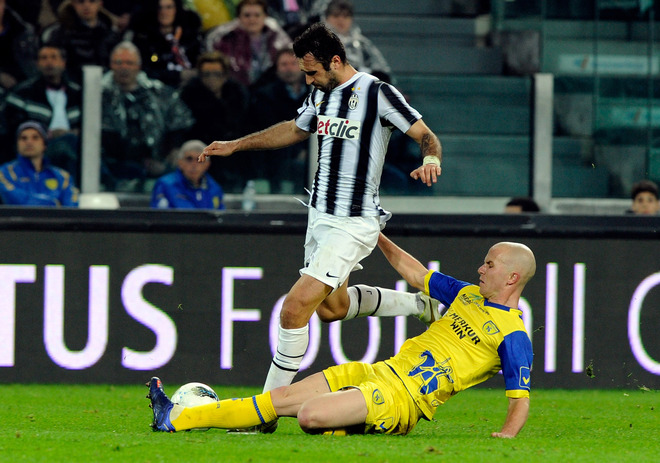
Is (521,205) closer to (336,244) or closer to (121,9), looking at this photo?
(336,244)

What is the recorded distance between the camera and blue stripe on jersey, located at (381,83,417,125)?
586cm

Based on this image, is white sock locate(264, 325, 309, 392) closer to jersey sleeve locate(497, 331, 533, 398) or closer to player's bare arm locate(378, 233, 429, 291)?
player's bare arm locate(378, 233, 429, 291)

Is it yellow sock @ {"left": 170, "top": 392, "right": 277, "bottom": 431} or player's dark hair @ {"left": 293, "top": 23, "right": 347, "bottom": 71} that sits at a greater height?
player's dark hair @ {"left": 293, "top": 23, "right": 347, "bottom": 71}

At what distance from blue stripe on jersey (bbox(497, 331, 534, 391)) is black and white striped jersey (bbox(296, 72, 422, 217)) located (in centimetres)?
111

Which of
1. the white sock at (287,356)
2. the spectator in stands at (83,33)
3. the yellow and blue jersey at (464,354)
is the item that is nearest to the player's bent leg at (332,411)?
the yellow and blue jersey at (464,354)

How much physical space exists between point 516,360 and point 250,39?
6.11 meters

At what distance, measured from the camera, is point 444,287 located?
5867 mm

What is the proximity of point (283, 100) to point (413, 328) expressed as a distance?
→ 2.60 meters

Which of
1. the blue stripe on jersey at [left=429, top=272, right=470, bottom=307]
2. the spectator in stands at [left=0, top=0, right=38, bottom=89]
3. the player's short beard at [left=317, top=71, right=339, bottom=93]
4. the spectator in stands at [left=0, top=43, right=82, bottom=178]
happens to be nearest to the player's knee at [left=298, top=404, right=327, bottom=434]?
the blue stripe on jersey at [left=429, top=272, right=470, bottom=307]


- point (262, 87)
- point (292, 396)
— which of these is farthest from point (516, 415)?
point (262, 87)

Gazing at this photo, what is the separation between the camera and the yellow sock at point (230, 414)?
17.5ft

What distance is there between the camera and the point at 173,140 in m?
9.54

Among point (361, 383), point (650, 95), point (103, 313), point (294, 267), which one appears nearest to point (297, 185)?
point (294, 267)

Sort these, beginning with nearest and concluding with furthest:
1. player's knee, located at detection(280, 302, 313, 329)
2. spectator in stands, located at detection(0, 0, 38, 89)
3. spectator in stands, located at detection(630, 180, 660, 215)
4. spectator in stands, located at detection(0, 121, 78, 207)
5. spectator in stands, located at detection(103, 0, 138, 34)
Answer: player's knee, located at detection(280, 302, 313, 329) < spectator in stands, located at detection(0, 121, 78, 207) < spectator in stands, located at detection(630, 180, 660, 215) < spectator in stands, located at detection(0, 0, 38, 89) < spectator in stands, located at detection(103, 0, 138, 34)
